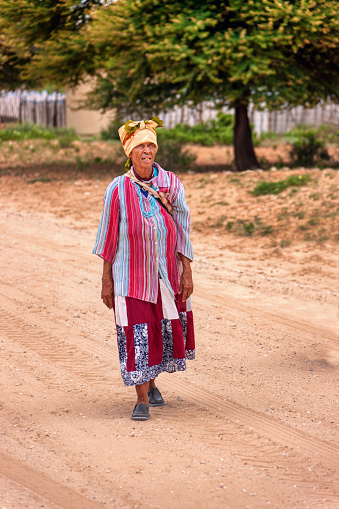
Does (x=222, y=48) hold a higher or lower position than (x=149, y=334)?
higher

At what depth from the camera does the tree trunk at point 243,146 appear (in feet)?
51.3

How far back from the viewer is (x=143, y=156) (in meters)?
4.14

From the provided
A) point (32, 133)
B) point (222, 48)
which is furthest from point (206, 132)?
point (222, 48)

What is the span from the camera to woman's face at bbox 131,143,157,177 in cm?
414

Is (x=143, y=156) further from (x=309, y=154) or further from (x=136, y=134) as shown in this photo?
(x=309, y=154)

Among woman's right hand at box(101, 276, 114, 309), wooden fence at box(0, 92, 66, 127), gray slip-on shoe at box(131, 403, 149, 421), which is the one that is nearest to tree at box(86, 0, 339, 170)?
woman's right hand at box(101, 276, 114, 309)

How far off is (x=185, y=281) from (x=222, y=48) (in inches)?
361

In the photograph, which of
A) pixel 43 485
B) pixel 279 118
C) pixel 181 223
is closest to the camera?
pixel 43 485

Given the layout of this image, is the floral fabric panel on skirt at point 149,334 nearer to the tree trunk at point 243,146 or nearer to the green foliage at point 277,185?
the green foliage at point 277,185

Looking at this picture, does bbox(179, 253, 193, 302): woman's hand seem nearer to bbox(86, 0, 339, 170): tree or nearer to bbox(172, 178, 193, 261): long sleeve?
bbox(172, 178, 193, 261): long sleeve

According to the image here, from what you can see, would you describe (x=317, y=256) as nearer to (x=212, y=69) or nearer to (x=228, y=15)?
(x=212, y=69)

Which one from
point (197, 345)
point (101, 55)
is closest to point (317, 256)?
point (197, 345)

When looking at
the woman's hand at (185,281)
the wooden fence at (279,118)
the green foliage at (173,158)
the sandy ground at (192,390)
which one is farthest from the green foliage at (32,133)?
the woman's hand at (185,281)

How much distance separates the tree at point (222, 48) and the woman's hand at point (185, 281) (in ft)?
28.8
